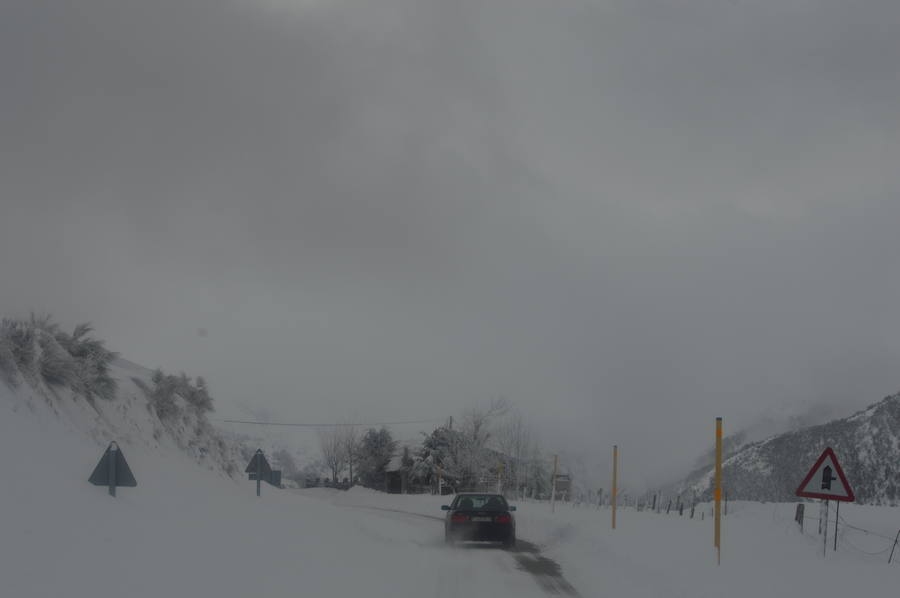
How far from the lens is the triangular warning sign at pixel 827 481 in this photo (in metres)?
11.7

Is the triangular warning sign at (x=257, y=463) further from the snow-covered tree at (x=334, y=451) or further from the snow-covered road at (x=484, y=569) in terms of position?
the snow-covered tree at (x=334, y=451)

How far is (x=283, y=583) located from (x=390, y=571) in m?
4.07

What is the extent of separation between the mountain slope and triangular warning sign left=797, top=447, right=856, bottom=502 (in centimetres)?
5501

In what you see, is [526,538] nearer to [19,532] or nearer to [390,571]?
[390,571]

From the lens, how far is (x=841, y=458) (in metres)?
81.1

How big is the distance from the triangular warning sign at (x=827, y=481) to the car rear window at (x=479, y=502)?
10647 mm

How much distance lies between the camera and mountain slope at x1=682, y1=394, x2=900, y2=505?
7562cm

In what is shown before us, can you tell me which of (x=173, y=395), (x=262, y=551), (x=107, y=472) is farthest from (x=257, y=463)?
(x=107, y=472)

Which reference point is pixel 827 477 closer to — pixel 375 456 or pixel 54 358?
pixel 54 358

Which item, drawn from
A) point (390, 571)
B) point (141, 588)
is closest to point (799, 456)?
point (390, 571)

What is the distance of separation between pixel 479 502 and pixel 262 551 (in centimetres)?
1259

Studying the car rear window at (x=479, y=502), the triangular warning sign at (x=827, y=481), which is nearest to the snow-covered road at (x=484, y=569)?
the car rear window at (x=479, y=502)

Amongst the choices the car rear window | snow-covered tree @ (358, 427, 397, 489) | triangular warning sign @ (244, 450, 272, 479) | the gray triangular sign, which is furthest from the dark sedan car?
snow-covered tree @ (358, 427, 397, 489)

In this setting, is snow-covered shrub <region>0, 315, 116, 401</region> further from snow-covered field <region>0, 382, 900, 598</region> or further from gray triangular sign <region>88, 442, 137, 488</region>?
gray triangular sign <region>88, 442, 137, 488</region>
